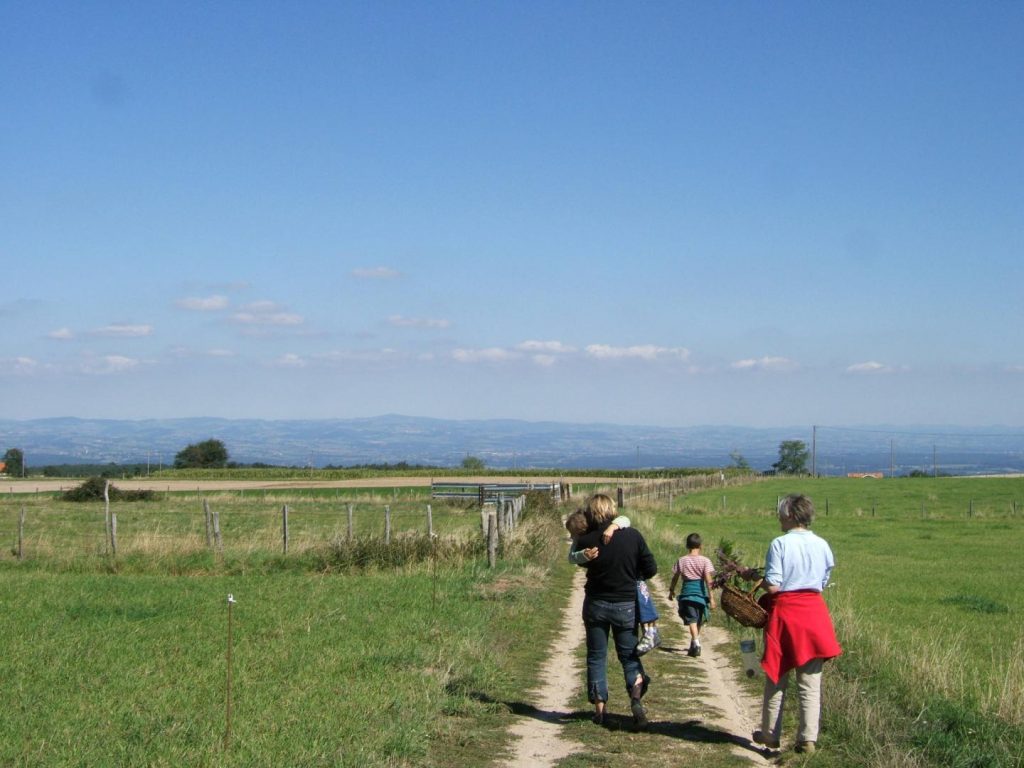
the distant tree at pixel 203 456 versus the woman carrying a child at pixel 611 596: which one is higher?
the woman carrying a child at pixel 611 596

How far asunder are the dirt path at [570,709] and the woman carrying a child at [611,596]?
63 cm

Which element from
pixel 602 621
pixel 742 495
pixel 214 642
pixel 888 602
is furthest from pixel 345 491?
pixel 602 621

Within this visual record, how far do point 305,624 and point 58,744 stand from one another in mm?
6036

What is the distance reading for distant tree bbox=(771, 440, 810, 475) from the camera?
6324 inches

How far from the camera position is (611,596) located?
890 cm

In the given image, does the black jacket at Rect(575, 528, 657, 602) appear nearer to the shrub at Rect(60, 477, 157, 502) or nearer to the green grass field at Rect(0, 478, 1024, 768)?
the green grass field at Rect(0, 478, 1024, 768)

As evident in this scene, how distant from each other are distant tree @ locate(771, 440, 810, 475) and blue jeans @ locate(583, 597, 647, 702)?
155324 mm

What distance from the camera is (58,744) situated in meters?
8.10

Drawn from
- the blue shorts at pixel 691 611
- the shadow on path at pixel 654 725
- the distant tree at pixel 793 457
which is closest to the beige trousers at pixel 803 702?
the shadow on path at pixel 654 725

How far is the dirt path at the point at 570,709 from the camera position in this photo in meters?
8.14

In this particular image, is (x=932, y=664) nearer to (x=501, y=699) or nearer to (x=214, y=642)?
(x=501, y=699)

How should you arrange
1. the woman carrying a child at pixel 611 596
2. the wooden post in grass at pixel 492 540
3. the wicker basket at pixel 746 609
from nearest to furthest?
the wicker basket at pixel 746 609
the woman carrying a child at pixel 611 596
the wooden post in grass at pixel 492 540

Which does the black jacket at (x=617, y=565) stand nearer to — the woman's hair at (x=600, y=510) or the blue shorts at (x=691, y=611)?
the woman's hair at (x=600, y=510)

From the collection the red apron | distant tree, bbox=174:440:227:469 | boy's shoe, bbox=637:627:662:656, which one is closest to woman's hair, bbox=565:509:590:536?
boy's shoe, bbox=637:627:662:656
